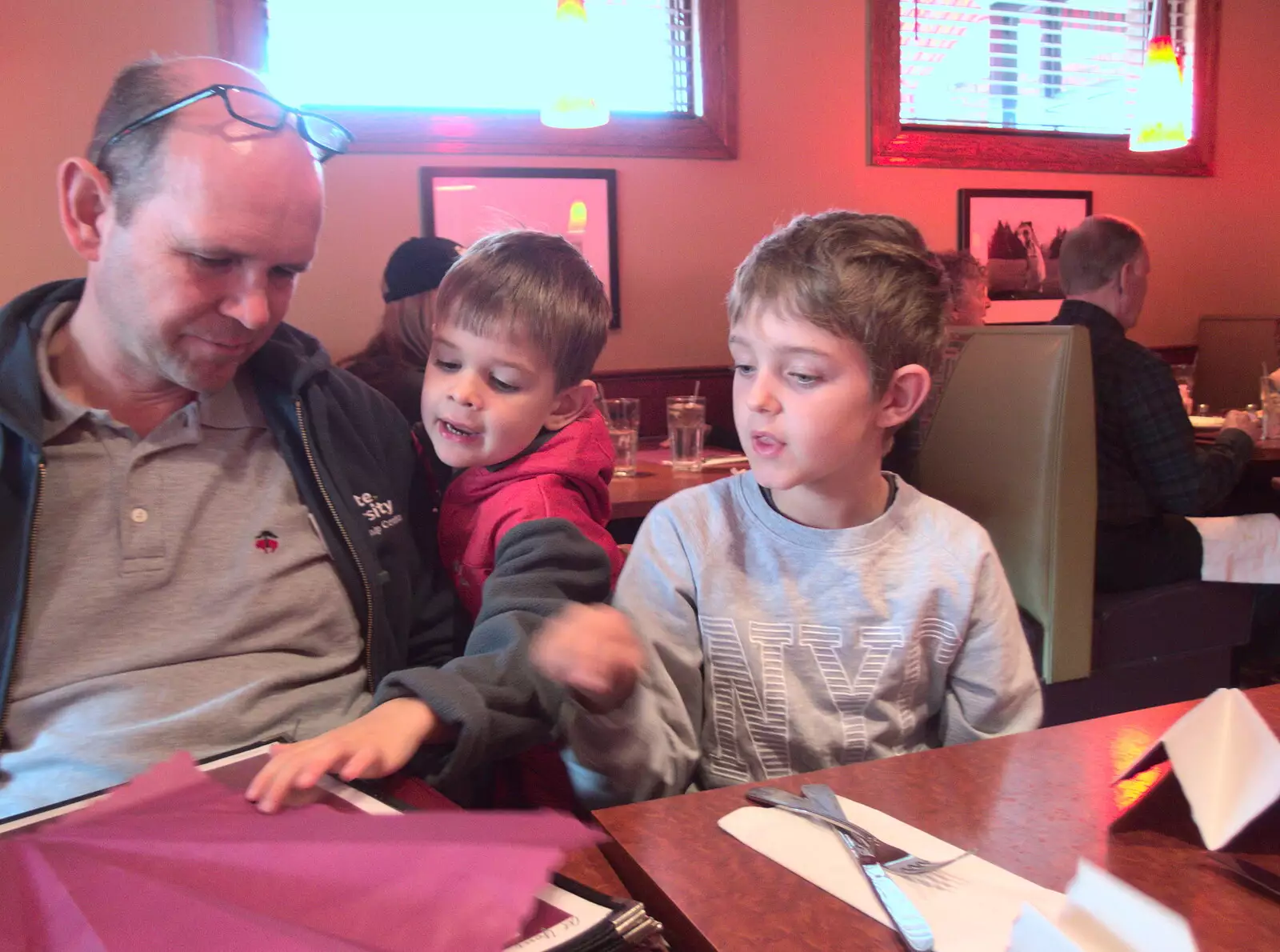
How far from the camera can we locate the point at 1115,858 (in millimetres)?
666

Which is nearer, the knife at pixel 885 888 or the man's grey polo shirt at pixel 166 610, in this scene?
the knife at pixel 885 888

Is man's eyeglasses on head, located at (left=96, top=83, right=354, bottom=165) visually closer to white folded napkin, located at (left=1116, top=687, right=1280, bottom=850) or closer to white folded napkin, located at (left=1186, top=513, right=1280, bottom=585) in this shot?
white folded napkin, located at (left=1116, top=687, right=1280, bottom=850)

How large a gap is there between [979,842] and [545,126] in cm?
326

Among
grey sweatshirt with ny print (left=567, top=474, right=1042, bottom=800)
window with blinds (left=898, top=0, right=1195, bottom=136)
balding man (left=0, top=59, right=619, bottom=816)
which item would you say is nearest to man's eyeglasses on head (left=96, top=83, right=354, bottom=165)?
balding man (left=0, top=59, right=619, bottom=816)

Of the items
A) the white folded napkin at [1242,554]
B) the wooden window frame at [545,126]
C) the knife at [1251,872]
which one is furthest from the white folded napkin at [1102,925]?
the wooden window frame at [545,126]

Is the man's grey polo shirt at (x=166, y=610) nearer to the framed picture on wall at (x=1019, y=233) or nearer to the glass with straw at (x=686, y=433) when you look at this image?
the glass with straw at (x=686, y=433)

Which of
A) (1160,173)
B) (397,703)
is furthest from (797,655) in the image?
(1160,173)

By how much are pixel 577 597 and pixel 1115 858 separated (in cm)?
61

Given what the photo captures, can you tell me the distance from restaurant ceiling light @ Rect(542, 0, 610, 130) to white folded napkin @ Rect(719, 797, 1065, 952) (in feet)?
8.24

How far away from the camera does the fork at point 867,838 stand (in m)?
0.65

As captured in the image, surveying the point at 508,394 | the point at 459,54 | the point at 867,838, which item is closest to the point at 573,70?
the point at 459,54

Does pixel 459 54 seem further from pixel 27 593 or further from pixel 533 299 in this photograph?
pixel 27 593

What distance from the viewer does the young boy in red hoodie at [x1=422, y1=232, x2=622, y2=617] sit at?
50.5 inches

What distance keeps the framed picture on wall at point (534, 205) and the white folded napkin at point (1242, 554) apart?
6.52ft
